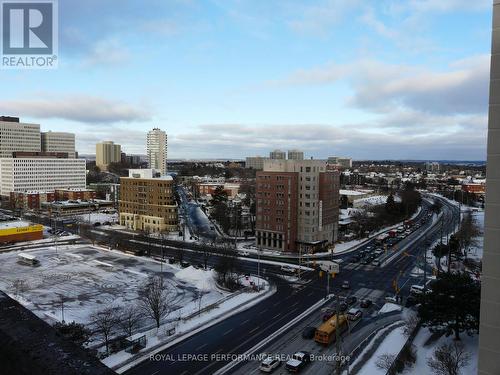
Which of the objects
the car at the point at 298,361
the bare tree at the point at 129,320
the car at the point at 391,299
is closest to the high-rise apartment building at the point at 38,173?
the bare tree at the point at 129,320

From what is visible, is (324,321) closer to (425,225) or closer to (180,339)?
(180,339)

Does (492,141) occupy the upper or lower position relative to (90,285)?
upper

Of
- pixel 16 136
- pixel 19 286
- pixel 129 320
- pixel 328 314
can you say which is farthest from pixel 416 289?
pixel 16 136

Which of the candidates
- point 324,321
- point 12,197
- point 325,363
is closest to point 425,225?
point 324,321

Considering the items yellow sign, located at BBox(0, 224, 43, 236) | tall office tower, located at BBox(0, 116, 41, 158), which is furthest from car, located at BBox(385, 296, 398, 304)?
tall office tower, located at BBox(0, 116, 41, 158)

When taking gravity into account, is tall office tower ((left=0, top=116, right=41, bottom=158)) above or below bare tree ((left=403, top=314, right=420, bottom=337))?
above

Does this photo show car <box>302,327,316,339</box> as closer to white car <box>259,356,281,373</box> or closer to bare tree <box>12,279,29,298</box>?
white car <box>259,356,281,373</box>
